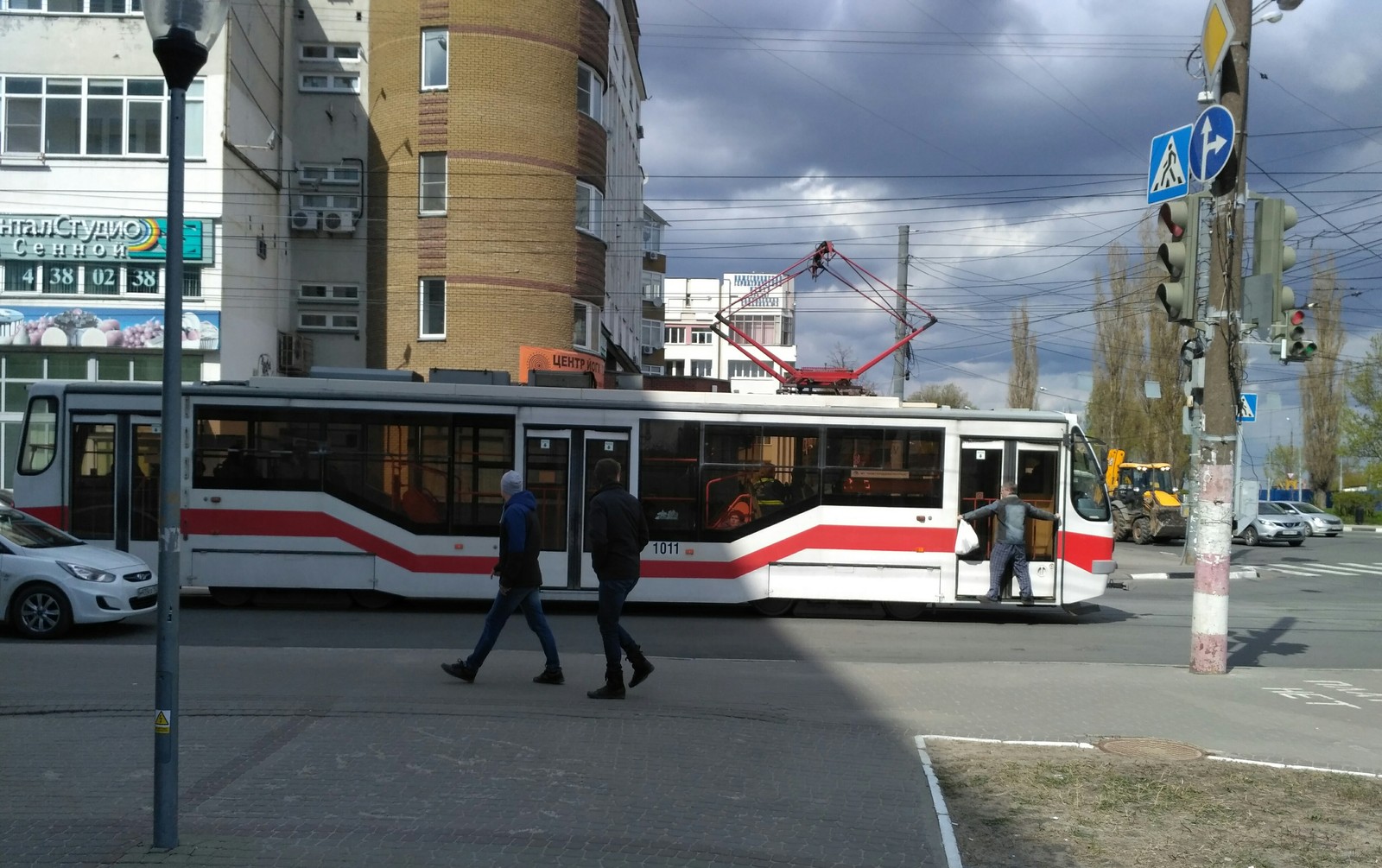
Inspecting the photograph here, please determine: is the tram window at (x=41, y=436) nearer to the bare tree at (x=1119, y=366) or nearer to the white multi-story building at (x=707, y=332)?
the bare tree at (x=1119, y=366)

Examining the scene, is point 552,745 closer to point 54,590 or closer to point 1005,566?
point 54,590

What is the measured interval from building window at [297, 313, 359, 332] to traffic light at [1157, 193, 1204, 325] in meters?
25.7

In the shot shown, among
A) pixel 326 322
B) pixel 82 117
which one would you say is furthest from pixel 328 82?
pixel 82 117

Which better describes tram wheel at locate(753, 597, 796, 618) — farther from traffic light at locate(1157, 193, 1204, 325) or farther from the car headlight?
the car headlight

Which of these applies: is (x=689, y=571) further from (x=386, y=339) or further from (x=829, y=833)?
(x=386, y=339)

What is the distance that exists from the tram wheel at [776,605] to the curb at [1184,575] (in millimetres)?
10857

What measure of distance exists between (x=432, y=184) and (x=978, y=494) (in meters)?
20.5

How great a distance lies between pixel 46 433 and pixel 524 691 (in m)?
9.51

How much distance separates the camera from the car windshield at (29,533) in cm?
1234

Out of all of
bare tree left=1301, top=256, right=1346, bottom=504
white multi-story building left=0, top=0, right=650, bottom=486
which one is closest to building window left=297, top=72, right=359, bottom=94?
white multi-story building left=0, top=0, right=650, bottom=486

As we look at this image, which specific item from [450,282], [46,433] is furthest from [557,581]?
[450,282]

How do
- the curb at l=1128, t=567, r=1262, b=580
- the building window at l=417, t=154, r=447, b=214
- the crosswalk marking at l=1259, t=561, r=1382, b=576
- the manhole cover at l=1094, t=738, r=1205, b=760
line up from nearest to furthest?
the manhole cover at l=1094, t=738, r=1205, b=760
the curb at l=1128, t=567, r=1262, b=580
the crosswalk marking at l=1259, t=561, r=1382, b=576
the building window at l=417, t=154, r=447, b=214

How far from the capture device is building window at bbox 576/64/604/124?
31.7m

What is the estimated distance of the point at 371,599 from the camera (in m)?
15.5
